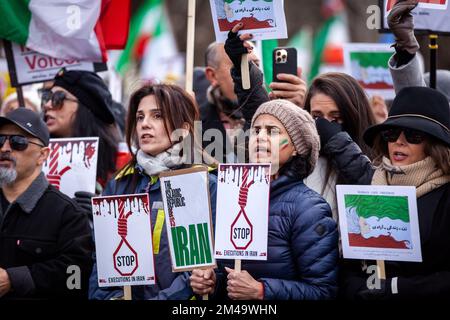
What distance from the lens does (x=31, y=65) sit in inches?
311

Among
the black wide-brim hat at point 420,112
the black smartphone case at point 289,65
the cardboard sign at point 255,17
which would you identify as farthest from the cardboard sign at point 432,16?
the black wide-brim hat at point 420,112

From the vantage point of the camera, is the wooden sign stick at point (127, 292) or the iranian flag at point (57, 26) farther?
the iranian flag at point (57, 26)

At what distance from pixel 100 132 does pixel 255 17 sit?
1951 millimetres

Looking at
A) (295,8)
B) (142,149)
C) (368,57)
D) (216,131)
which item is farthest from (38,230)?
(295,8)

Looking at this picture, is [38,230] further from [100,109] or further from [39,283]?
[100,109]

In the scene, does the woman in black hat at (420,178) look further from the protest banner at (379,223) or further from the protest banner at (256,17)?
the protest banner at (256,17)

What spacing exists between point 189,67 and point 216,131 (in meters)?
0.51


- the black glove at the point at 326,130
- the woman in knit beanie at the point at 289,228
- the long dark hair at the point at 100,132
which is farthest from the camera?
the long dark hair at the point at 100,132

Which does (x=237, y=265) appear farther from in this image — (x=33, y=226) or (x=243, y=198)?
(x=33, y=226)

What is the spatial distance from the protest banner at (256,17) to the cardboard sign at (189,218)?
86 cm

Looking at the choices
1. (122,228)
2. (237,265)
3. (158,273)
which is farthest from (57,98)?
(237,265)

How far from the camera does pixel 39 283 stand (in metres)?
6.18

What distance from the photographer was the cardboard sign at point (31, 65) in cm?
787

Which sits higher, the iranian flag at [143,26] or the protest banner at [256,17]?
the iranian flag at [143,26]
